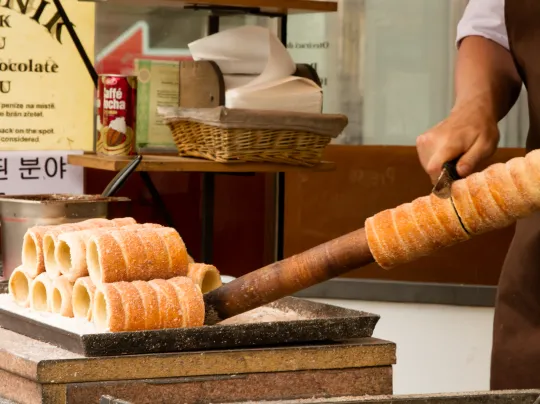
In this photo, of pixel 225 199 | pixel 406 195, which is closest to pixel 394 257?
pixel 225 199

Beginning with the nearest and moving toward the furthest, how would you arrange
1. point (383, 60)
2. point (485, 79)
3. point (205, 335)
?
point (205, 335) → point (485, 79) → point (383, 60)

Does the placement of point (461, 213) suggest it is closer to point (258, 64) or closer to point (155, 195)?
point (258, 64)

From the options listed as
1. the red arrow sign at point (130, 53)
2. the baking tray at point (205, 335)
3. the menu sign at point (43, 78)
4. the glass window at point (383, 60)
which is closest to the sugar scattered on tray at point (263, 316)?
the baking tray at point (205, 335)

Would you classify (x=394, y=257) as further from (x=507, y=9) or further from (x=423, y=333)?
(x=423, y=333)

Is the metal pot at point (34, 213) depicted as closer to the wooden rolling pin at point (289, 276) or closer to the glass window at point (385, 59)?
the wooden rolling pin at point (289, 276)

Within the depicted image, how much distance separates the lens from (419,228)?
1.13 meters

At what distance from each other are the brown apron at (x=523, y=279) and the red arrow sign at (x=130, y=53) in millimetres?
1528

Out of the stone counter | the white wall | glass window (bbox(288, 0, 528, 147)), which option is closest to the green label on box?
glass window (bbox(288, 0, 528, 147))

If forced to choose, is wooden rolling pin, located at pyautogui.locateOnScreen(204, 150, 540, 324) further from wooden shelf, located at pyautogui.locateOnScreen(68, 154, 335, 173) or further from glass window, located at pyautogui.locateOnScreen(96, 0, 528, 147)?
glass window, located at pyautogui.locateOnScreen(96, 0, 528, 147)

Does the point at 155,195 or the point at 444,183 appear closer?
the point at 444,183

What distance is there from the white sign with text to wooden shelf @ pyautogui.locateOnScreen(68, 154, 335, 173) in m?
0.04

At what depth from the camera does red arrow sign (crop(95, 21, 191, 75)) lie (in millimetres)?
2867

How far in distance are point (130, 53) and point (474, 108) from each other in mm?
1673

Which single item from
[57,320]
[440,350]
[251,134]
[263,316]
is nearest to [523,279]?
[263,316]
